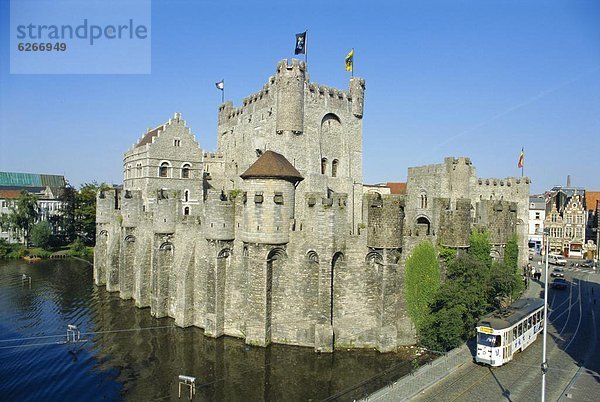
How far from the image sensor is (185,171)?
4472 cm

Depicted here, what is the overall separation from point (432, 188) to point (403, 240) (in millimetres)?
12471

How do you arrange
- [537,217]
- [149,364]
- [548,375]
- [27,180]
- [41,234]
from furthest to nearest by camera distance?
[27,180] → [537,217] → [41,234] → [149,364] → [548,375]

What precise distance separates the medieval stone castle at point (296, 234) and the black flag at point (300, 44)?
1907 millimetres

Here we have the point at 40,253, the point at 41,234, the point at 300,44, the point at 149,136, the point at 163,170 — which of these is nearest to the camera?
the point at 300,44

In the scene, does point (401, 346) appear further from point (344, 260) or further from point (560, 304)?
point (560, 304)

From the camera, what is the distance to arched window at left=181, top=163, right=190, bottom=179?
44.4 m

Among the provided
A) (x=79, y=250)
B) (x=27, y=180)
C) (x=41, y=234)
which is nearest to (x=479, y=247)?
(x=79, y=250)

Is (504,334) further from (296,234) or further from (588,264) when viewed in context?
(588,264)

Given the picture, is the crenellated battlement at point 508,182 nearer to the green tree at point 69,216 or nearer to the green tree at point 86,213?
the green tree at point 86,213

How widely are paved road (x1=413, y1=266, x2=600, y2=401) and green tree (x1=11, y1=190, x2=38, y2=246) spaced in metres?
73.3

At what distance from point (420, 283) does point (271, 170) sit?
11839 mm

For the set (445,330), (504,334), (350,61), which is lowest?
(445,330)

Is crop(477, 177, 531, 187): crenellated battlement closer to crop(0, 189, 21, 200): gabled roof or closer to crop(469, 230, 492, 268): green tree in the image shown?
crop(469, 230, 492, 268): green tree

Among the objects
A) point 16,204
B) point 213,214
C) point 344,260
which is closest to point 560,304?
point 344,260
